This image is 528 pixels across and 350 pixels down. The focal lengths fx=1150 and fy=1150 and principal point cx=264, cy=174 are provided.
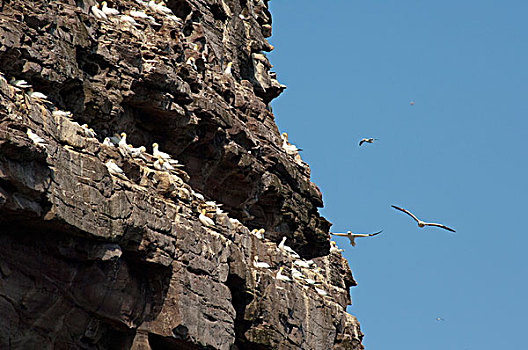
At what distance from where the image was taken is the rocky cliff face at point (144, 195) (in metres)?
38.4

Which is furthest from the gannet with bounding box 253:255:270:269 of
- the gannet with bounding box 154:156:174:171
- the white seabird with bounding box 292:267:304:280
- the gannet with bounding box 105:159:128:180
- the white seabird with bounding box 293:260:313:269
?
the gannet with bounding box 105:159:128:180

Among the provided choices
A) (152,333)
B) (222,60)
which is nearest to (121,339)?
(152,333)

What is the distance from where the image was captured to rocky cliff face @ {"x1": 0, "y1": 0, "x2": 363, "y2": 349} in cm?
3844

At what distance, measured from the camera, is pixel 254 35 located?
69500mm

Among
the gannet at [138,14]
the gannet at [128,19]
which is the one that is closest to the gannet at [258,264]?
the gannet at [128,19]

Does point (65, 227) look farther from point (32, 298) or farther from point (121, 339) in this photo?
point (121, 339)

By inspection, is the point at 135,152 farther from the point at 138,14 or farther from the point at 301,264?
the point at 301,264

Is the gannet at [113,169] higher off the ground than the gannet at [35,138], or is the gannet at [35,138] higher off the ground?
the gannet at [113,169]

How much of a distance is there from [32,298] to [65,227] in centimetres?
261

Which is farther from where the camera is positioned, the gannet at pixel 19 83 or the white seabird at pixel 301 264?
the white seabird at pixel 301 264

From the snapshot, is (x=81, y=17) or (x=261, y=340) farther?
(x=261, y=340)

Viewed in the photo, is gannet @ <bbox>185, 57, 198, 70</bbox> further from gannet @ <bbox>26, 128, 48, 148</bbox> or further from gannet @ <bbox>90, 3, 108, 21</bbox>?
gannet @ <bbox>26, 128, 48, 148</bbox>

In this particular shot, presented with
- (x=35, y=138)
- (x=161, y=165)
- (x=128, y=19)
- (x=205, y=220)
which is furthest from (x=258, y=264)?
(x=35, y=138)

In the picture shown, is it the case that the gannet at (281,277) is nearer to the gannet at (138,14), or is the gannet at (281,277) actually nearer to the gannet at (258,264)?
the gannet at (258,264)
